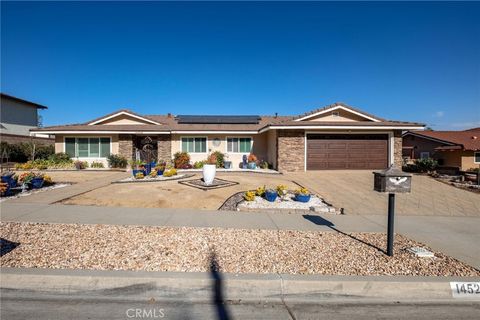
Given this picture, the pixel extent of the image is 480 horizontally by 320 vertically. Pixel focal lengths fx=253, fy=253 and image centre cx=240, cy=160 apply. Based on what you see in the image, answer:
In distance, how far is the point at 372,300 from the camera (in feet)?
11.1

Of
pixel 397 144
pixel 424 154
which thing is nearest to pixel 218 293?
pixel 397 144

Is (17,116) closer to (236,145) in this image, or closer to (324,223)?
(236,145)

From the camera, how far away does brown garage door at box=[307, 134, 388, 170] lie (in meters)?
17.2

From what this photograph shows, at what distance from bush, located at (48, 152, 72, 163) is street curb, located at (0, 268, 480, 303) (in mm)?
18064

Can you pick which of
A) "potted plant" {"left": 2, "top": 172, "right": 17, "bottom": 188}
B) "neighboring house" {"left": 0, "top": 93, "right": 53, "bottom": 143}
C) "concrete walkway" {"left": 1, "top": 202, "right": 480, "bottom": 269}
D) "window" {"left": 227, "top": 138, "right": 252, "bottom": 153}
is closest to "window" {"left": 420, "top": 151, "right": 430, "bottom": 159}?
"window" {"left": 227, "top": 138, "right": 252, "bottom": 153}

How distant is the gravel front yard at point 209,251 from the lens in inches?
154

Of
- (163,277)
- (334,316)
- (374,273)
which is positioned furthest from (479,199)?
(163,277)

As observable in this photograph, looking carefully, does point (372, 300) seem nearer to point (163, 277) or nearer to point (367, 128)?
point (163, 277)

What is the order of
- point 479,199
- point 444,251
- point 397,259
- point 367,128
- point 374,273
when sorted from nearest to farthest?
1. point 374,273
2. point 397,259
3. point 444,251
4. point 479,199
5. point 367,128

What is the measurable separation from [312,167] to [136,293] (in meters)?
15.2

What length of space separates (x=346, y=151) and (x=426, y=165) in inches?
221

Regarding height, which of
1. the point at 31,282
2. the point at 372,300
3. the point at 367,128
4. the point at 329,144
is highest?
the point at 367,128

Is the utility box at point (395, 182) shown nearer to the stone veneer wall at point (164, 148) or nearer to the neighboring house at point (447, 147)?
the stone veneer wall at point (164, 148)

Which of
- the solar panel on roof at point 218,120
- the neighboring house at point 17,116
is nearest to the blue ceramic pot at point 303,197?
the solar panel on roof at point 218,120
